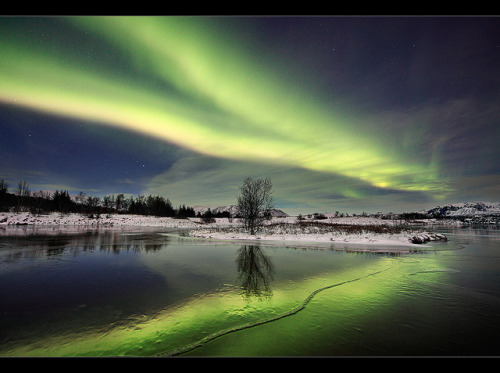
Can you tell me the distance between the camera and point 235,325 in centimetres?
478

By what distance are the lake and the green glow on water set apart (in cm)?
2

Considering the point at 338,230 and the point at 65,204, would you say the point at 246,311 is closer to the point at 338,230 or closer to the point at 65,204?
the point at 338,230

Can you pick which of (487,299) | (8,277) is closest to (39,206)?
Answer: (8,277)

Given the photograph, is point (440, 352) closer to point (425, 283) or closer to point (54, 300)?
point (425, 283)

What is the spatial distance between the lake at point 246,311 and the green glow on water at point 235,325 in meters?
0.02

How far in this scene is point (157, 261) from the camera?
12164mm

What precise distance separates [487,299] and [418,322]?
3819 mm

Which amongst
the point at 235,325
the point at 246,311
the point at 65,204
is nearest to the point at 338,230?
the point at 246,311

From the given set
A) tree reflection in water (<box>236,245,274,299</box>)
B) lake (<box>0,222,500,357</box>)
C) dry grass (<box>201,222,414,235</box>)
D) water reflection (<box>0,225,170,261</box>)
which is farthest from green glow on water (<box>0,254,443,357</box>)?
dry grass (<box>201,222,414,235</box>)

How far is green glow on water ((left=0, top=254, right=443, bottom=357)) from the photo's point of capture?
384cm

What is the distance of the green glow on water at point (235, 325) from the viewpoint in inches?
151

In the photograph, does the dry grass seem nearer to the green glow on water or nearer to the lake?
the lake

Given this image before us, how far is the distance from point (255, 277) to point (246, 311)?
3.40 metres
